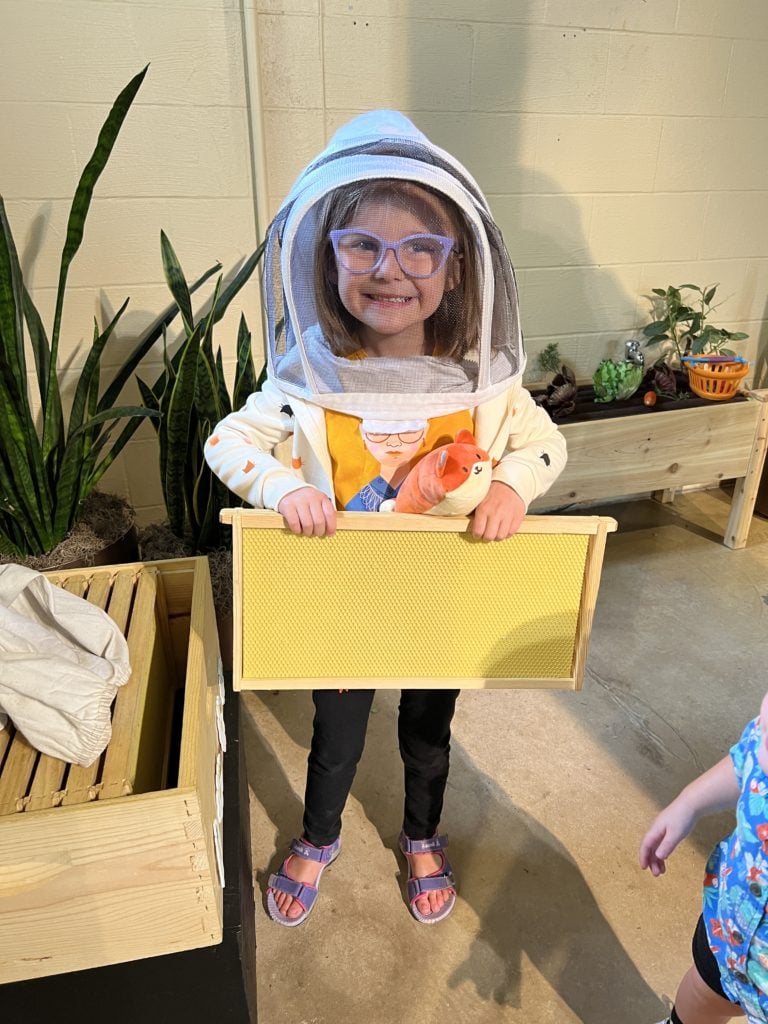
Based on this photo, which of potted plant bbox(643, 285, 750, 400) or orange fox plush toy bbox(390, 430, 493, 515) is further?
potted plant bbox(643, 285, 750, 400)

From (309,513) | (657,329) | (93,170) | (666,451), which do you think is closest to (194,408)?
(93,170)

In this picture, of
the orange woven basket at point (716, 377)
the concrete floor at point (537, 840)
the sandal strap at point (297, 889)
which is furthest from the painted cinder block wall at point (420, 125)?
the sandal strap at point (297, 889)

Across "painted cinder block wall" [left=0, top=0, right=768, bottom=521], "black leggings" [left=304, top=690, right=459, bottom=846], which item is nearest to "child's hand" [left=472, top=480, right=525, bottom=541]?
"black leggings" [left=304, top=690, right=459, bottom=846]

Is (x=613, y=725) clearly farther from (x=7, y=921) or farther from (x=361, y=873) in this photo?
(x=7, y=921)

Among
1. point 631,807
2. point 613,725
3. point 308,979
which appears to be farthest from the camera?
point 613,725

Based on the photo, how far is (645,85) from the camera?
7.91 ft

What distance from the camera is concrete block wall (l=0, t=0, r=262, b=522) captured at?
184 centimetres

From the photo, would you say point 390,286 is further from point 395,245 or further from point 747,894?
point 747,894

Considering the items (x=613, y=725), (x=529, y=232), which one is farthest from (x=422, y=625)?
(x=529, y=232)

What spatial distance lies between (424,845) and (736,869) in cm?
77

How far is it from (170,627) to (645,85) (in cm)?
233

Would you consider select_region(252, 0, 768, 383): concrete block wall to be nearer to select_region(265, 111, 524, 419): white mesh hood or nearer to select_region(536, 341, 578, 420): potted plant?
select_region(536, 341, 578, 420): potted plant

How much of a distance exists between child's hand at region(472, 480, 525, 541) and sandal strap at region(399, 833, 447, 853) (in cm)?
74

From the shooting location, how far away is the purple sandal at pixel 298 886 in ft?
4.56
